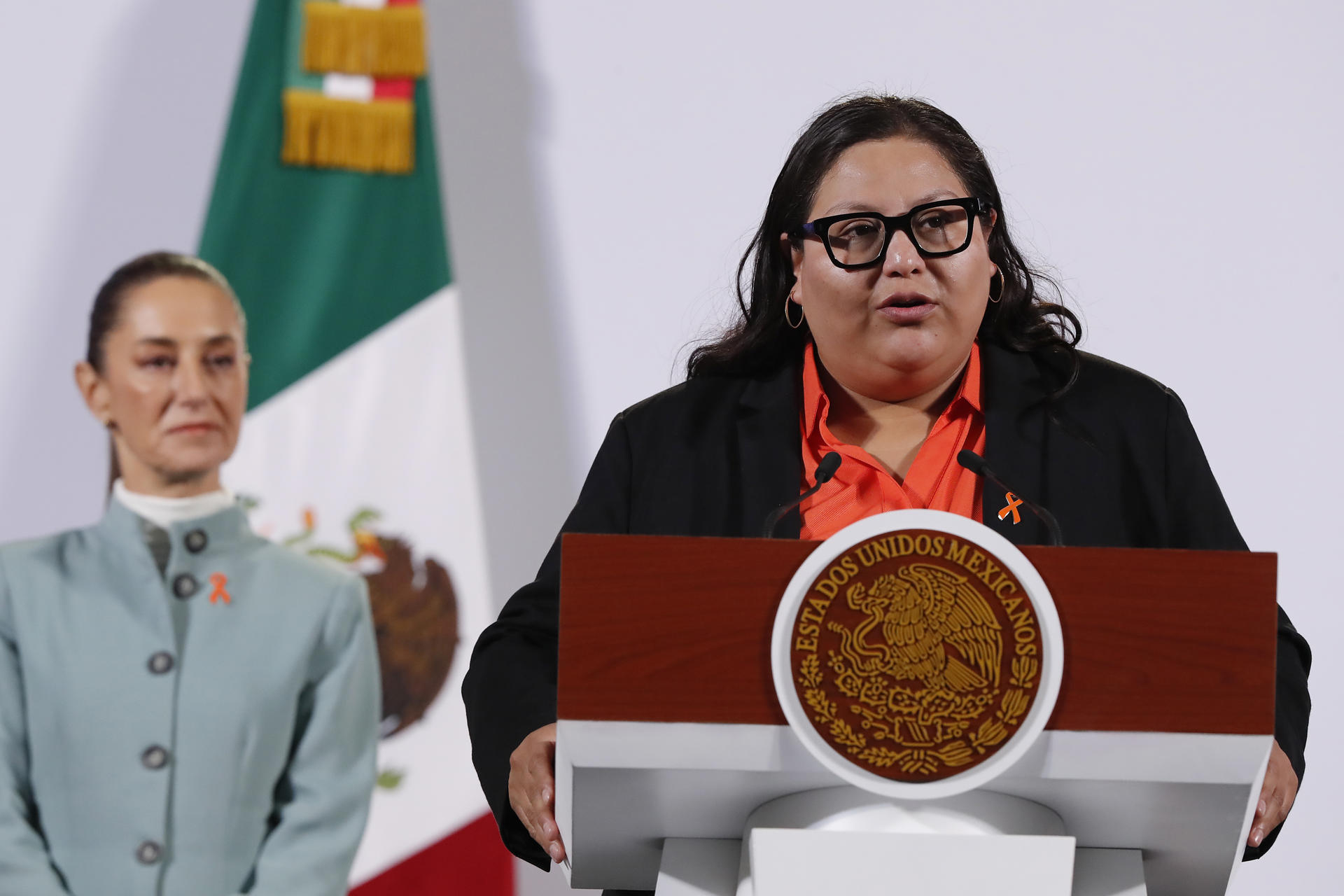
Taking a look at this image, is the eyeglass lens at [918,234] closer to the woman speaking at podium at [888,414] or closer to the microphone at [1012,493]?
the woman speaking at podium at [888,414]

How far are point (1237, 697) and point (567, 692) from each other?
1.55ft

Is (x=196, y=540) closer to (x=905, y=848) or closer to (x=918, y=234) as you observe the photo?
(x=918, y=234)

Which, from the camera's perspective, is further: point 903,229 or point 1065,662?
point 903,229

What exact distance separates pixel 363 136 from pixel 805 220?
1.56 metres

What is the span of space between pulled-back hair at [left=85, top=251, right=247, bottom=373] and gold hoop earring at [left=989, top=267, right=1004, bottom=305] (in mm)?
1705

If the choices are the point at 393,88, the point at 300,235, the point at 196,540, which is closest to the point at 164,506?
the point at 196,540

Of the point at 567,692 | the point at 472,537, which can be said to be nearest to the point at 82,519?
the point at 472,537

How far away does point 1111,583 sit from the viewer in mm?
960

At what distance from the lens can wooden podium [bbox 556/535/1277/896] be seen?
0.96m

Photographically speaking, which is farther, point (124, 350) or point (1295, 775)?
point (124, 350)

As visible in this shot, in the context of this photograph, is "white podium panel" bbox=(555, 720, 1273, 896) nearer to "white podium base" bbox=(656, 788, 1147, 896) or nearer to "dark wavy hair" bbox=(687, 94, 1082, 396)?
"white podium base" bbox=(656, 788, 1147, 896)

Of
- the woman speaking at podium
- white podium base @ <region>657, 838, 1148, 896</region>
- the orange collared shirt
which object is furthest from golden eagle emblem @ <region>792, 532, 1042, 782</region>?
the orange collared shirt

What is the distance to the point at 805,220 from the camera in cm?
181

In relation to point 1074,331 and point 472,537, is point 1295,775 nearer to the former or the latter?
point 1074,331
